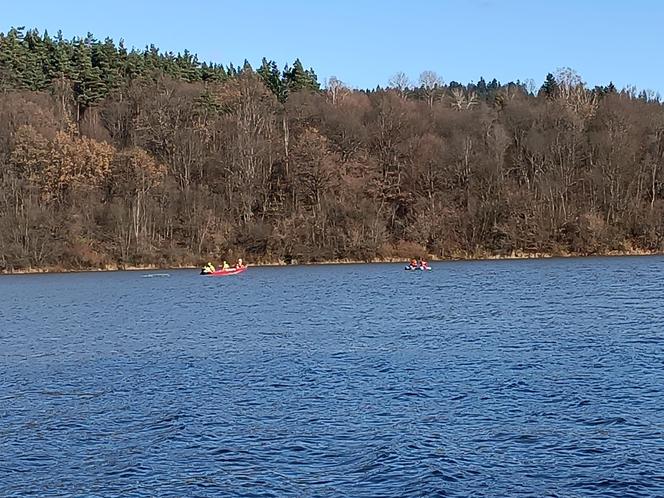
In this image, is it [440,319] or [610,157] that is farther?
[610,157]

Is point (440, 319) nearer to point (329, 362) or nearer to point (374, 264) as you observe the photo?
point (329, 362)

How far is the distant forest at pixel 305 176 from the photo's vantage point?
102 meters

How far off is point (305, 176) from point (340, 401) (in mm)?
88158

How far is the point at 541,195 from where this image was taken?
108 metres

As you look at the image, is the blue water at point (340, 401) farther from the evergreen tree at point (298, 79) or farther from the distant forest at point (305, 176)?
the evergreen tree at point (298, 79)

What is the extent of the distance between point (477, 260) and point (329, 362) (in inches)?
2982

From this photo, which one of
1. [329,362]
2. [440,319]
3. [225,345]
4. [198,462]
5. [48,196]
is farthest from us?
[48,196]

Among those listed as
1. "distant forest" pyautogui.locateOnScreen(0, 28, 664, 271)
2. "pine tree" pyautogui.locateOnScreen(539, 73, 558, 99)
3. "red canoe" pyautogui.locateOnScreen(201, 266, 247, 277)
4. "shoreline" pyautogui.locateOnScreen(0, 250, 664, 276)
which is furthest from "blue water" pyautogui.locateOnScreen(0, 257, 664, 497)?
"pine tree" pyautogui.locateOnScreen(539, 73, 558, 99)

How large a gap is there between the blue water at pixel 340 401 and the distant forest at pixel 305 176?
2159 inches

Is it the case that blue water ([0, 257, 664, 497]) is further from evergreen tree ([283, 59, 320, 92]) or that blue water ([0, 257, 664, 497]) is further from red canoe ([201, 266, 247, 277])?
evergreen tree ([283, 59, 320, 92])

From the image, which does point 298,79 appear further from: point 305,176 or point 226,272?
point 226,272

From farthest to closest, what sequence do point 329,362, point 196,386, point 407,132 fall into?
point 407,132 → point 329,362 → point 196,386

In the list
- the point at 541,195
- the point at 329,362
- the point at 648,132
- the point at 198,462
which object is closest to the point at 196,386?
the point at 329,362

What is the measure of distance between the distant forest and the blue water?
5483 cm
